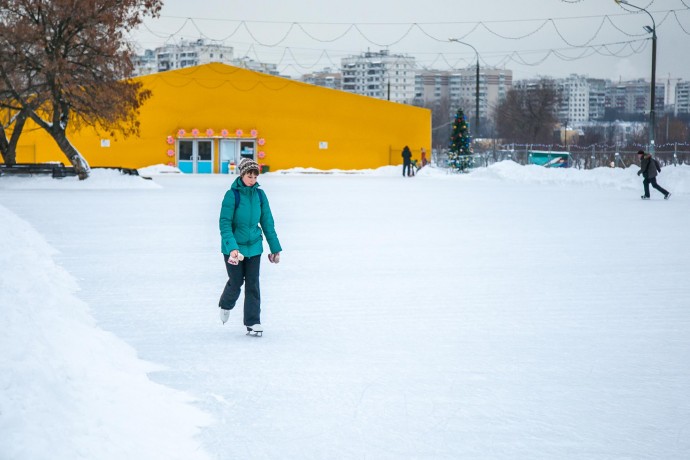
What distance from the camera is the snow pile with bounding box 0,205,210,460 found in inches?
167

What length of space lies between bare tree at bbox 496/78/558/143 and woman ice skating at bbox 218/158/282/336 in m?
85.3

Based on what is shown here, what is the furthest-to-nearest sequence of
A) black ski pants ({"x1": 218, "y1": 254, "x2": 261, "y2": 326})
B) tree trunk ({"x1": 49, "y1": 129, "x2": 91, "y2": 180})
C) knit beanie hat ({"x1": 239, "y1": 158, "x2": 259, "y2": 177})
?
tree trunk ({"x1": 49, "y1": 129, "x2": 91, "y2": 180}) < black ski pants ({"x1": 218, "y1": 254, "x2": 261, "y2": 326}) < knit beanie hat ({"x1": 239, "y1": 158, "x2": 259, "y2": 177})

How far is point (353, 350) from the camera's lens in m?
7.18

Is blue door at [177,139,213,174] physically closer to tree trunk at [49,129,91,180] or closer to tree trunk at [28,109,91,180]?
tree trunk at [49,129,91,180]

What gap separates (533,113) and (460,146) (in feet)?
140

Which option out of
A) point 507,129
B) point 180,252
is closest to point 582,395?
point 180,252

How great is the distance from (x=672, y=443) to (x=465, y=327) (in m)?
3.27

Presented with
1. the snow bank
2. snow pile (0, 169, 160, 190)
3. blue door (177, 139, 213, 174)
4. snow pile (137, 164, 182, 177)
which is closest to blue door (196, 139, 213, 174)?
blue door (177, 139, 213, 174)

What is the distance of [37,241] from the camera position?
46.4 feet

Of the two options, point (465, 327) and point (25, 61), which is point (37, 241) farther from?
point (25, 61)

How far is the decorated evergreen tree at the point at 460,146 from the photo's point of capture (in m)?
A: 53.8

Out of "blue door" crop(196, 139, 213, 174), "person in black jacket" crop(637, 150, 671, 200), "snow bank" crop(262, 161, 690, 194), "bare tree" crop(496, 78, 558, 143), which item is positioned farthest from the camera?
"bare tree" crop(496, 78, 558, 143)

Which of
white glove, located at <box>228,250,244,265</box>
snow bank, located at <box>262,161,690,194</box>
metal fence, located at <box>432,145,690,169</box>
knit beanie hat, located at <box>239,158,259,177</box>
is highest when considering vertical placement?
metal fence, located at <box>432,145,690,169</box>

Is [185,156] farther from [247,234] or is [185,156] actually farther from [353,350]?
[353,350]
